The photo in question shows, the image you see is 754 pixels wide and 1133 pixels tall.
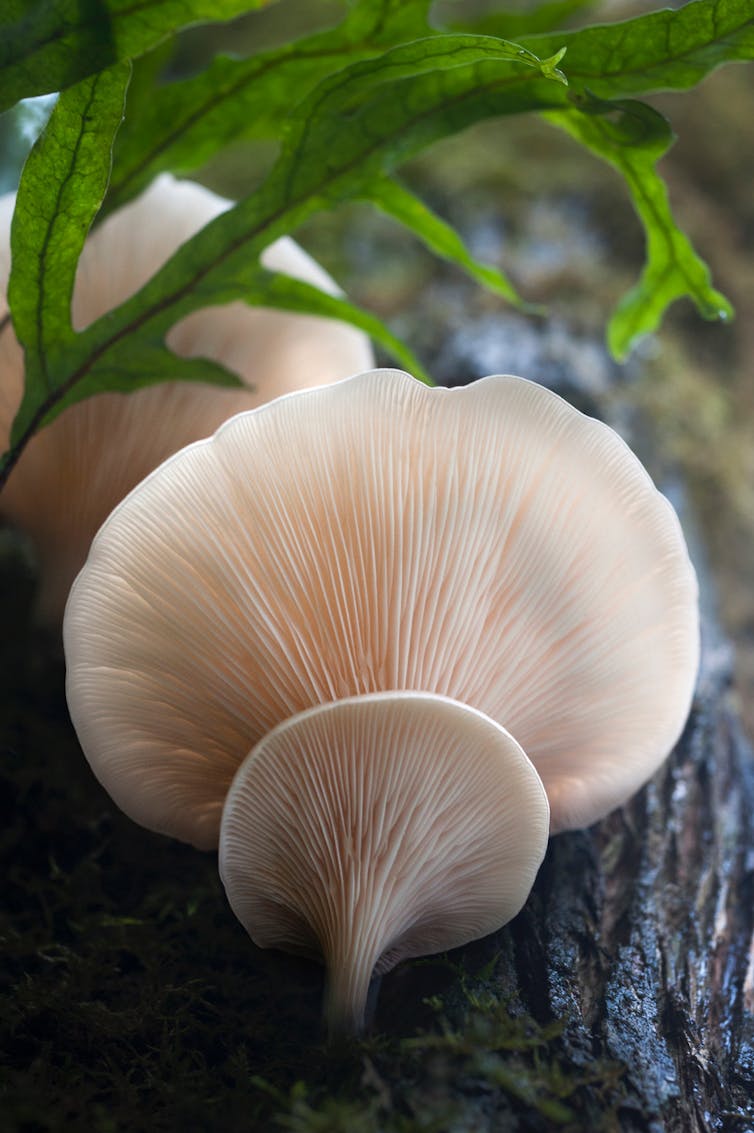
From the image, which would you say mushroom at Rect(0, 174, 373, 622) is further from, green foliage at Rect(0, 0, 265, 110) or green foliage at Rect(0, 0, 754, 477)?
green foliage at Rect(0, 0, 265, 110)

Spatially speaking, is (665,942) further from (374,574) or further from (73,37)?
(73,37)

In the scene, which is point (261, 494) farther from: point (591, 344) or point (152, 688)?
point (591, 344)

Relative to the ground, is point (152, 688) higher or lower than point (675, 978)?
higher

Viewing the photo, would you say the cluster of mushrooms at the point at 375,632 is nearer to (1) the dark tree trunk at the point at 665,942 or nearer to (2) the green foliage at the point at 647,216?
(1) the dark tree trunk at the point at 665,942

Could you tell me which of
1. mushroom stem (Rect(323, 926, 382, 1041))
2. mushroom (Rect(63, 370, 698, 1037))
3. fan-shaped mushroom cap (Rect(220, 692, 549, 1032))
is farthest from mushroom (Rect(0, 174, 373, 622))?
mushroom stem (Rect(323, 926, 382, 1041))

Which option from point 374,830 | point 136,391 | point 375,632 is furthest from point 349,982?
point 136,391

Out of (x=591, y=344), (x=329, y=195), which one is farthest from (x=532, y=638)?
(x=591, y=344)

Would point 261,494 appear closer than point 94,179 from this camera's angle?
Yes
